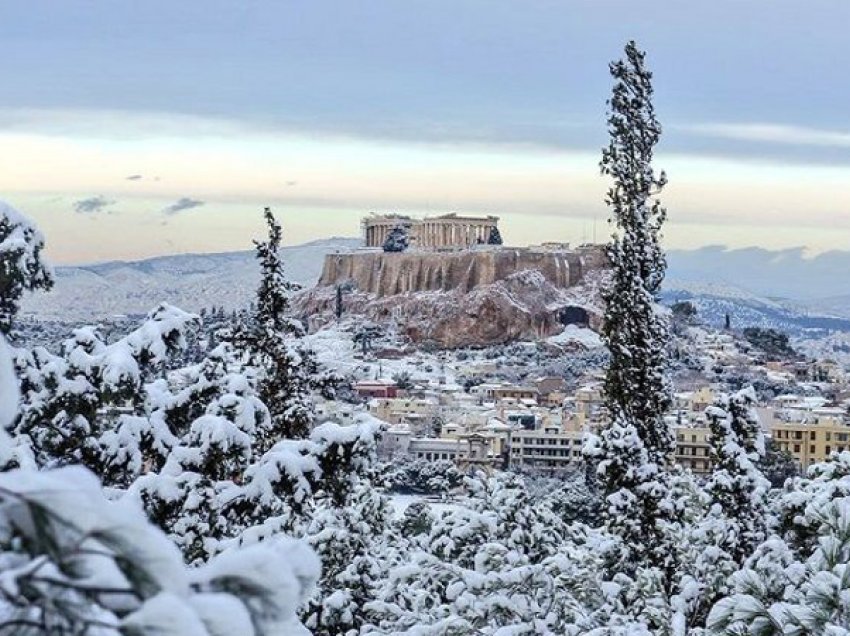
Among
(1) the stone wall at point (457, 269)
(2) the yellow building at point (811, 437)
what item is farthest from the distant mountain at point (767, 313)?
(2) the yellow building at point (811, 437)

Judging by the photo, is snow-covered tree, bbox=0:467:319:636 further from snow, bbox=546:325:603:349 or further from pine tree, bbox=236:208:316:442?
snow, bbox=546:325:603:349

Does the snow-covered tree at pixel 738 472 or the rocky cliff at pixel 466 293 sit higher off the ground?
the snow-covered tree at pixel 738 472

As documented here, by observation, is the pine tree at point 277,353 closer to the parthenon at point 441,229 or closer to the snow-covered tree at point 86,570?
the snow-covered tree at point 86,570

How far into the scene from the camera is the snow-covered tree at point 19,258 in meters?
5.32

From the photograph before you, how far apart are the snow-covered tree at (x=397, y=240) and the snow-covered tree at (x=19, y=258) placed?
10955cm

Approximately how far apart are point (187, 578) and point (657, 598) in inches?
210

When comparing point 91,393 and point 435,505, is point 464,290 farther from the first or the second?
point 91,393

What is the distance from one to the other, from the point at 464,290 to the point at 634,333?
96403 millimetres

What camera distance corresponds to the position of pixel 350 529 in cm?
769

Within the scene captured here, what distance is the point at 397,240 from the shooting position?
116 meters

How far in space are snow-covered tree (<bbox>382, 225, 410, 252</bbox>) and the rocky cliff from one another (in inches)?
60.3

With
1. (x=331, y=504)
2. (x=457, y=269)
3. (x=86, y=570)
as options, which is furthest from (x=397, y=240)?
(x=86, y=570)

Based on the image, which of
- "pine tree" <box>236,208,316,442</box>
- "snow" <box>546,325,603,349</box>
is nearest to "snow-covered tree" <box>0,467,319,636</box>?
"pine tree" <box>236,208,316,442</box>

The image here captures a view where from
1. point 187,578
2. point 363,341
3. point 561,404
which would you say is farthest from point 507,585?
point 363,341
